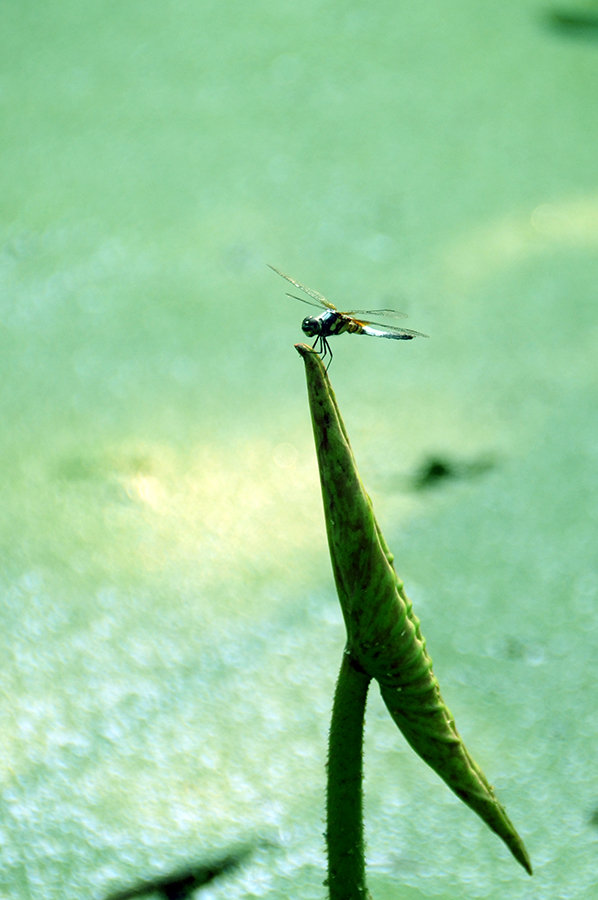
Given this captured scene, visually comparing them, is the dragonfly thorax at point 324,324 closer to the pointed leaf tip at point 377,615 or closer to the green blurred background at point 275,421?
the pointed leaf tip at point 377,615

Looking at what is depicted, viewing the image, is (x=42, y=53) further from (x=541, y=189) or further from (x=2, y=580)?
(x=2, y=580)

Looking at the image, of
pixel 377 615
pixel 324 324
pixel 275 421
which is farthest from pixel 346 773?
pixel 275 421

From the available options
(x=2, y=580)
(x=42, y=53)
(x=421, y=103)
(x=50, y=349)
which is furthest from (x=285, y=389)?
(x=42, y=53)

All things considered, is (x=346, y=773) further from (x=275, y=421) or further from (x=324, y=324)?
(x=275, y=421)

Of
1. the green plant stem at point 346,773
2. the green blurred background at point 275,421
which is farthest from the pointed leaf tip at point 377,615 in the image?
the green blurred background at point 275,421

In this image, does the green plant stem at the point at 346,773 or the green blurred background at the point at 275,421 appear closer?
the green plant stem at the point at 346,773

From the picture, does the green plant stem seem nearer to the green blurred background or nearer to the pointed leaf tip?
the pointed leaf tip

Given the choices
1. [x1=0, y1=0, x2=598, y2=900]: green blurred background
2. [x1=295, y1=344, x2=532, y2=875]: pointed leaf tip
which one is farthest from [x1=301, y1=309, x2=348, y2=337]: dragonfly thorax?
[x1=0, y1=0, x2=598, y2=900]: green blurred background
